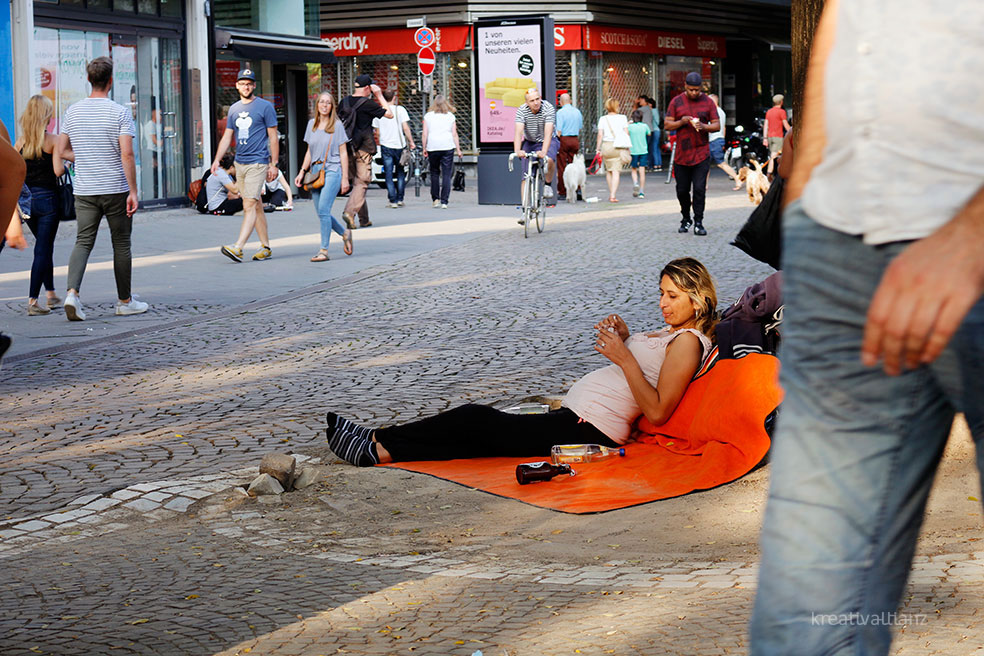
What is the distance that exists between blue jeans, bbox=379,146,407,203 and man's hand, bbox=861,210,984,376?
21.0 m

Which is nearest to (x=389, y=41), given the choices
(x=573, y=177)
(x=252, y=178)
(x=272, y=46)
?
(x=272, y=46)

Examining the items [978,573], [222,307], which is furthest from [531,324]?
[978,573]

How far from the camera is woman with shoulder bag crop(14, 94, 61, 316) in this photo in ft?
35.0

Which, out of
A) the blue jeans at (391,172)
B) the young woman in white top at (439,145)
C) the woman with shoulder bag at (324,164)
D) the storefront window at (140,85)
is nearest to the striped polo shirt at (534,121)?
the young woman in white top at (439,145)

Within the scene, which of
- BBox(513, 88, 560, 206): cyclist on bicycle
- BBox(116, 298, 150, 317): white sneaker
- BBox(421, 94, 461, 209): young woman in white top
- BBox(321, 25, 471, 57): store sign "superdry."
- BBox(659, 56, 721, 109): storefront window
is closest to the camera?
BBox(116, 298, 150, 317): white sneaker

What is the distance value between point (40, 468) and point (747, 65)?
138ft

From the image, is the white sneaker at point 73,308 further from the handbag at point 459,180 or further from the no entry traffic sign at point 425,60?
the no entry traffic sign at point 425,60

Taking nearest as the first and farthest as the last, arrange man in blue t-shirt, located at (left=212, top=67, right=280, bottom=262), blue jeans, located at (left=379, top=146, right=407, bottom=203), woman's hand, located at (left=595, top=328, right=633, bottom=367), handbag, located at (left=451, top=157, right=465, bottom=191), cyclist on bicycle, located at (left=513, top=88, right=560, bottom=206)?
woman's hand, located at (left=595, top=328, right=633, bottom=367)
man in blue t-shirt, located at (left=212, top=67, right=280, bottom=262)
cyclist on bicycle, located at (left=513, top=88, right=560, bottom=206)
blue jeans, located at (left=379, top=146, right=407, bottom=203)
handbag, located at (left=451, top=157, right=465, bottom=191)

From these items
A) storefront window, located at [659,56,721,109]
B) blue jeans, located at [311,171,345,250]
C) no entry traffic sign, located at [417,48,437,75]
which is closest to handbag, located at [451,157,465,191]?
no entry traffic sign, located at [417,48,437,75]

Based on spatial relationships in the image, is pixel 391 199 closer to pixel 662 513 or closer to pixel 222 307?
pixel 222 307

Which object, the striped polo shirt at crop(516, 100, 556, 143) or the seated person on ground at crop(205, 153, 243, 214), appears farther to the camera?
the striped polo shirt at crop(516, 100, 556, 143)

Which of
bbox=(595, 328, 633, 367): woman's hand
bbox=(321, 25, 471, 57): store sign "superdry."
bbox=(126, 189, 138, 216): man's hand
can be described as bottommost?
bbox=(595, 328, 633, 367): woman's hand

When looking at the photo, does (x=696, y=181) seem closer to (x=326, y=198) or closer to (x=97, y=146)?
(x=326, y=198)

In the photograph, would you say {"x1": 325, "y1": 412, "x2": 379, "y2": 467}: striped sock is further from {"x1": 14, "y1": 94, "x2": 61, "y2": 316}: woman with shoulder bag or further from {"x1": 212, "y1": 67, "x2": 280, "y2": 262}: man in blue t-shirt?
{"x1": 212, "y1": 67, "x2": 280, "y2": 262}: man in blue t-shirt
